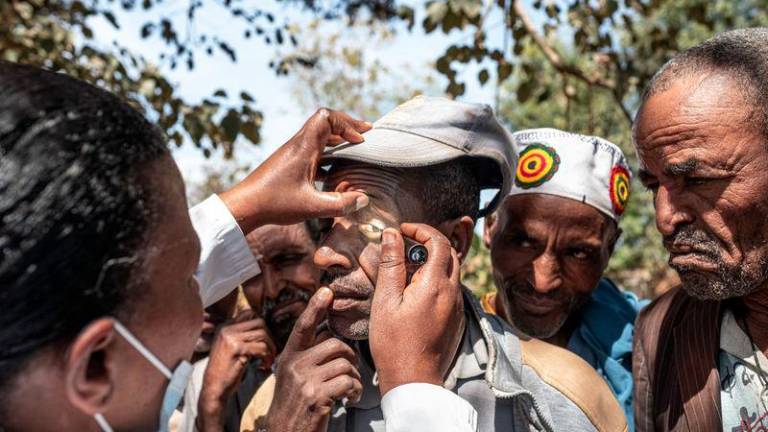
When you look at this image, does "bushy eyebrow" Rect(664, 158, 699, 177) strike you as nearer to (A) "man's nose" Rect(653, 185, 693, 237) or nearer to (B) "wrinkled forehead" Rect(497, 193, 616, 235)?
(A) "man's nose" Rect(653, 185, 693, 237)

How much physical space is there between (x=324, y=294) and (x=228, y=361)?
99cm

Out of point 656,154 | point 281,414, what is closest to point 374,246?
point 281,414

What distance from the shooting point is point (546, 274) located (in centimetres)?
352

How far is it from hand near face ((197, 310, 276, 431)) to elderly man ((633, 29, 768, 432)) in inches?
A: 65.4

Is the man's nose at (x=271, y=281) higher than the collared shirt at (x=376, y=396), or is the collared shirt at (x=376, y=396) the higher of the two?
the collared shirt at (x=376, y=396)

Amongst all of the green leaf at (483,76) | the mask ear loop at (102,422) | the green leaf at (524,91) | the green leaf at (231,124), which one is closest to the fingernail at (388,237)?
the mask ear loop at (102,422)

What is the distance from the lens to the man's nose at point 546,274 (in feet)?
11.6

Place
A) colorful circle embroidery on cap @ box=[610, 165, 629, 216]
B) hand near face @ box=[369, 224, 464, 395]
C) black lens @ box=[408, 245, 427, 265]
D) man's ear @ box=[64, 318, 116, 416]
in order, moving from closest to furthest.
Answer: man's ear @ box=[64, 318, 116, 416] < hand near face @ box=[369, 224, 464, 395] < black lens @ box=[408, 245, 427, 265] < colorful circle embroidery on cap @ box=[610, 165, 629, 216]

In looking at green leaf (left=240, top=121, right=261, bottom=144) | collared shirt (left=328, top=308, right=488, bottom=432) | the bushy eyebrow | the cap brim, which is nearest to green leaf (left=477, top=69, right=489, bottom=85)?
green leaf (left=240, top=121, right=261, bottom=144)

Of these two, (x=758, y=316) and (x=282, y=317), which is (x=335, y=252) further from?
(x=758, y=316)

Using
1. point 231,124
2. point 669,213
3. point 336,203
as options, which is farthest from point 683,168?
point 231,124

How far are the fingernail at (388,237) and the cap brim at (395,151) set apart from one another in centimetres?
31

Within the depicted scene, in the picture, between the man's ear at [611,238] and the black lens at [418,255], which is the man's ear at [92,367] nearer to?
the black lens at [418,255]

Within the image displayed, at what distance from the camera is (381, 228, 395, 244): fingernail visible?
239cm
